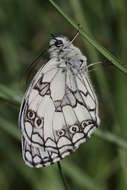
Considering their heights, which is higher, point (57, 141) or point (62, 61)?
point (62, 61)

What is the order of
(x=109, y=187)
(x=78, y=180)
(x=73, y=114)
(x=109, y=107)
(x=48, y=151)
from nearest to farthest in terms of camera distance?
(x=48, y=151), (x=73, y=114), (x=109, y=107), (x=78, y=180), (x=109, y=187)

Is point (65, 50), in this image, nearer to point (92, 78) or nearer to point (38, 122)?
point (38, 122)

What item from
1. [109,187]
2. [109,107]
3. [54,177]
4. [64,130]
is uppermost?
[64,130]

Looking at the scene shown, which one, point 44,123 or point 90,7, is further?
point 90,7

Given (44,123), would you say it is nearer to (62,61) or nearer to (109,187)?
(62,61)

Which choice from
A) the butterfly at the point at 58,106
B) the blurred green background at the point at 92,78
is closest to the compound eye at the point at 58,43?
the butterfly at the point at 58,106

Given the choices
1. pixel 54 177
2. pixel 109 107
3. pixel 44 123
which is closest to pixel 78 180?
pixel 54 177

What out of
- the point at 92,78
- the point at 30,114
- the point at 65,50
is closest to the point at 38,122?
the point at 30,114
